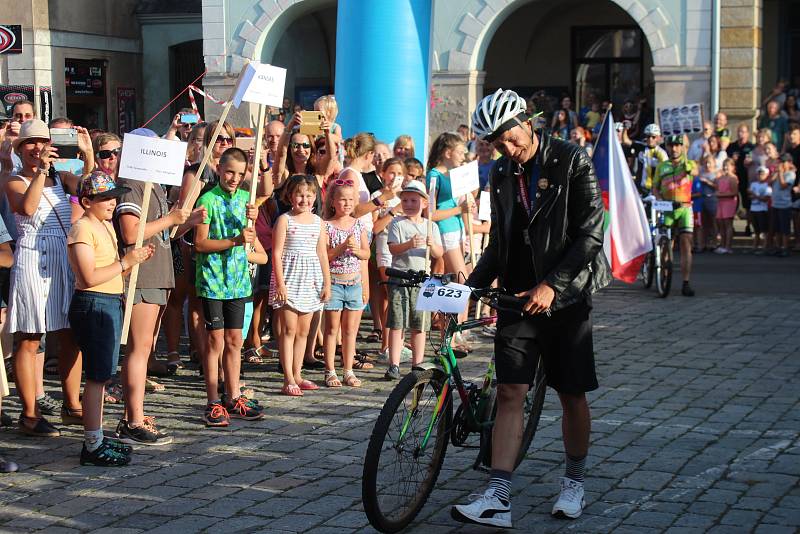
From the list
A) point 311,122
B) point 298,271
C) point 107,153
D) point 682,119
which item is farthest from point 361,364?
point 682,119

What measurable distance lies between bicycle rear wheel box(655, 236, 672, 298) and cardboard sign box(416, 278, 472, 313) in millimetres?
8498

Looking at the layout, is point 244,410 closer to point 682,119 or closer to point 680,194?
point 680,194

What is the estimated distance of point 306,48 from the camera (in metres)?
31.8

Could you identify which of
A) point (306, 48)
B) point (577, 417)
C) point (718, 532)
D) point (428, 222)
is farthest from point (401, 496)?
point (306, 48)

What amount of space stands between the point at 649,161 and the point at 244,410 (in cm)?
863

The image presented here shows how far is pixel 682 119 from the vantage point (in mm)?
20922

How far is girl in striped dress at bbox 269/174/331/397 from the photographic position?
882 cm

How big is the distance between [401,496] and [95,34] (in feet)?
90.3

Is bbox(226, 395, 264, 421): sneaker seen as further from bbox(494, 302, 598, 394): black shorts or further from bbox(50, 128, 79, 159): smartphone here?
bbox(494, 302, 598, 394): black shorts

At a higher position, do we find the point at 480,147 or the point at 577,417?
the point at 480,147

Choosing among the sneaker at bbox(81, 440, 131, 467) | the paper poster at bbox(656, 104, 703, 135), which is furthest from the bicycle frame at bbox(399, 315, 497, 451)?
the paper poster at bbox(656, 104, 703, 135)

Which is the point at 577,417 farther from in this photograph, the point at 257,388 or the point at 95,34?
the point at 95,34

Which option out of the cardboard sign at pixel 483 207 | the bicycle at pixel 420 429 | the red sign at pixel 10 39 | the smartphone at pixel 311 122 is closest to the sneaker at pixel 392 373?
the smartphone at pixel 311 122

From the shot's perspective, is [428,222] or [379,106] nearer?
[428,222]
